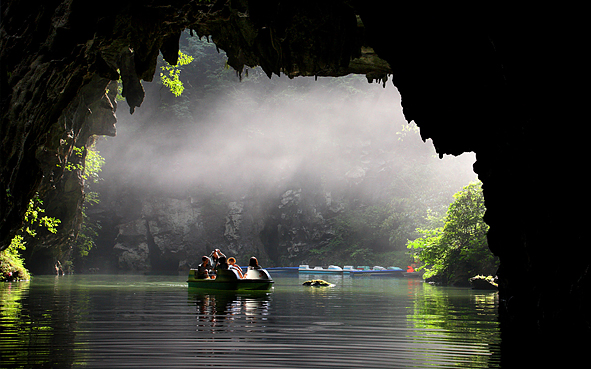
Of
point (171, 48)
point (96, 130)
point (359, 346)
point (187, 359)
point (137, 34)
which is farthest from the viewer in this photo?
point (96, 130)

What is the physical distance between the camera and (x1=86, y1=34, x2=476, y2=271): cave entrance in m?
42.4

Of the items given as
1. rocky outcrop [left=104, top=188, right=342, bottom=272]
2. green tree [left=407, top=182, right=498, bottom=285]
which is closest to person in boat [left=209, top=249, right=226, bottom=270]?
green tree [left=407, top=182, right=498, bottom=285]

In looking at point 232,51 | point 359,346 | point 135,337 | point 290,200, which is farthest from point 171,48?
point 290,200

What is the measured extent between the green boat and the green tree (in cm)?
1155

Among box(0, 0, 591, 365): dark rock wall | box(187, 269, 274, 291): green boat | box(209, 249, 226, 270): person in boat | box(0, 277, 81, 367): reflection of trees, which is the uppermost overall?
box(0, 0, 591, 365): dark rock wall

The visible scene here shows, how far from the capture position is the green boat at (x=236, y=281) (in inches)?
575

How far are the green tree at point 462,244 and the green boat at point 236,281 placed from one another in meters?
11.5

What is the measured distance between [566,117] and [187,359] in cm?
500

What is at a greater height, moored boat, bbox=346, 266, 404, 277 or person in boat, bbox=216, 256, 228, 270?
person in boat, bbox=216, 256, 228, 270

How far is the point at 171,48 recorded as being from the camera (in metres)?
12.4

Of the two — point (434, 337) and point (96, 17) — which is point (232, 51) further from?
point (434, 337)

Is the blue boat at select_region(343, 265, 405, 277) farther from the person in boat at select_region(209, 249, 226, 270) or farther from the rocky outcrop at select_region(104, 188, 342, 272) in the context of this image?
the person in boat at select_region(209, 249, 226, 270)

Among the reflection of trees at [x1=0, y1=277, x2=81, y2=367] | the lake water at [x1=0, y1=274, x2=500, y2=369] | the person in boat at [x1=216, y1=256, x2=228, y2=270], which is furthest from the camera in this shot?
the person in boat at [x1=216, y1=256, x2=228, y2=270]

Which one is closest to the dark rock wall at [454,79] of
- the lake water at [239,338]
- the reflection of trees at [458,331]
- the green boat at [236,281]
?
the reflection of trees at [458,331]
